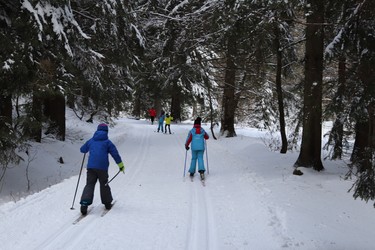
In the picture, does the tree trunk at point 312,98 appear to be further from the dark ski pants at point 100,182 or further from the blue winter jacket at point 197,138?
the dark ski pants at point 100,182

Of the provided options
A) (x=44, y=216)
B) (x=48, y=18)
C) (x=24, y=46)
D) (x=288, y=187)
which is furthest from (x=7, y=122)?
(x=288, y=187)

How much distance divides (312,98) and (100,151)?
5.89 meters

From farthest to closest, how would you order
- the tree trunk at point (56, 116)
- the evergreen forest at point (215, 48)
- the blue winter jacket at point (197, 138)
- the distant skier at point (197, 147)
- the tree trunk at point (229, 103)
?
the tree trunk at point (229, 103)
the tree trunk at point (56, 116)
the blue winter jacket at point (197, 138)
the distant skier at point (197, 147)
the evergreen forest at point (215, 48)

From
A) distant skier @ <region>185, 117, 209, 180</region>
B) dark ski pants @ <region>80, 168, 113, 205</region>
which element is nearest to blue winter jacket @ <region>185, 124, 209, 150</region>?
distant skier @ <region>185, 117, 209, 180</region>

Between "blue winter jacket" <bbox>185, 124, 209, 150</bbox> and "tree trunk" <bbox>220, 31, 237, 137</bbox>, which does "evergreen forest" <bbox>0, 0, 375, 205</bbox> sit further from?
"blue winter jacket" <bbox>185, 124, 209, 150</bbox>

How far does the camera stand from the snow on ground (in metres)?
5.73

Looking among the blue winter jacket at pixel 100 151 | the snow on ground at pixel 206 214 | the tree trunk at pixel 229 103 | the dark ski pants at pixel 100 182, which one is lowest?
the snow on ground at pixel 206 214

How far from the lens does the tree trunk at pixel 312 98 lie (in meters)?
10.1

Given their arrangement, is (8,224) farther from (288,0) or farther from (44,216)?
(288,0)

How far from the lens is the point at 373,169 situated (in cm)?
515

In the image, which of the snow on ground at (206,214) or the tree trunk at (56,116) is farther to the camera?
the tree trunk at (56,116)

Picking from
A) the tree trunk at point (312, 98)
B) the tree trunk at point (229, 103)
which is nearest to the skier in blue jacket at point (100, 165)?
the tree trunk at point (312, 98)

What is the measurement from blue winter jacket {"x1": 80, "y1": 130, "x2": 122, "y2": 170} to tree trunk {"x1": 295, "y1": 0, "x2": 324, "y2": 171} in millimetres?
5530

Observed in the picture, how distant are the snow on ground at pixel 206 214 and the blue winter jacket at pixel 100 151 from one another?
922mm
